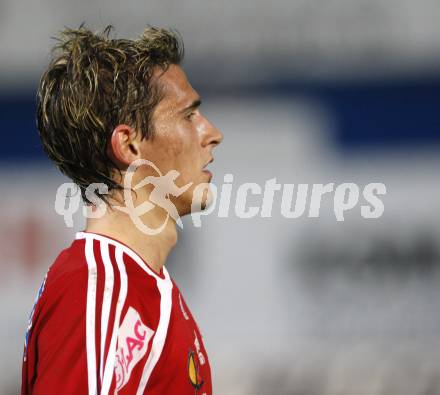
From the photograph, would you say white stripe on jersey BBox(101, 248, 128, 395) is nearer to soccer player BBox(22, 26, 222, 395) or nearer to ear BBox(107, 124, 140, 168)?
soccer player BBox(22, 26, 222, 395)

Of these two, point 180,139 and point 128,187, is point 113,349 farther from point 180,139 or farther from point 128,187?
point 180,139

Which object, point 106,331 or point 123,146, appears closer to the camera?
point 106,331

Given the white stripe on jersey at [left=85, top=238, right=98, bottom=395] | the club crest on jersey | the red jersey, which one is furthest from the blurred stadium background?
the white stripe on jersey at [left=85, top=238, right=98, bottom=395]

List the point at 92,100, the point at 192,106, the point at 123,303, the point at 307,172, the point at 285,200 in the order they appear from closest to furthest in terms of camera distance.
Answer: the point at 123,303 → the point at 92,100 → the point at 192,106 → the point at 307,172 → the point at 285,200

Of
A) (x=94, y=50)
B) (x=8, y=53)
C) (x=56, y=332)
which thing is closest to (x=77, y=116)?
(x=94, y=50)

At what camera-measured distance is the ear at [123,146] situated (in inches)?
88.6

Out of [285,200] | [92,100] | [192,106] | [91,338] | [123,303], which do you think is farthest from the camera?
[285,200]

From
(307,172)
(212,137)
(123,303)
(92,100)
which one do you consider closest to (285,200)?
(307,172)

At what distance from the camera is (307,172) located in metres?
6.73

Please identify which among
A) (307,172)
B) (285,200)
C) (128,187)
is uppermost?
(128,187)

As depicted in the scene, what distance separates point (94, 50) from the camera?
2316 millimetres

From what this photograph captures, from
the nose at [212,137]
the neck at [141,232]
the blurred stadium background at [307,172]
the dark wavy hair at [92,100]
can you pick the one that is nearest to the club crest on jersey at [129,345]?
the neck at [141,232]

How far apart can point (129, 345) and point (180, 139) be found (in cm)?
60

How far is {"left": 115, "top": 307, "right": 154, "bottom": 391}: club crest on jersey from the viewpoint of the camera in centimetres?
196
